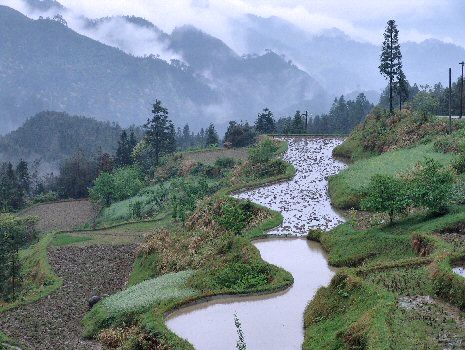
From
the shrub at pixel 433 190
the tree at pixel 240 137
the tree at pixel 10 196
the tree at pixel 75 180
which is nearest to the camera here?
the shrub at pixel 433 190

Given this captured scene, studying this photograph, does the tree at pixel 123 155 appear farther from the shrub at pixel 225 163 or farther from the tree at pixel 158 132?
the shrub at pixel 225 163

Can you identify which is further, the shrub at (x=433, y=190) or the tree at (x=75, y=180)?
the tree at (x=75, y=180)

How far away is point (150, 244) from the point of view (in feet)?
112

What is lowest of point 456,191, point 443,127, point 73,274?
point 73,274

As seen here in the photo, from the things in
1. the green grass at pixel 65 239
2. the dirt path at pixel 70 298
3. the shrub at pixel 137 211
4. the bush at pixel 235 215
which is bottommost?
the dirt path at pixel 70 298

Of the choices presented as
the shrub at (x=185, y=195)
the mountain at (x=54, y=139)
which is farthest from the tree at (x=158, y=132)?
the mountain at (x=54, y=139)

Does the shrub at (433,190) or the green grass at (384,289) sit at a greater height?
the shrub at (433,190)

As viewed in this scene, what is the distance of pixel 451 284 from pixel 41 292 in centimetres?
2001

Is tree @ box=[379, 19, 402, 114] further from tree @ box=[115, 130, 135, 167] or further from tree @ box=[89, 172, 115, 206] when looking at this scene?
tree @ box=[115, 130, 135, 167]

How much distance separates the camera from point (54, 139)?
182 m

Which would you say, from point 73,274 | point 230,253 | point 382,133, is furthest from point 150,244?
point 382,133

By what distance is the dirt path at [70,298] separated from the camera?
22531mm

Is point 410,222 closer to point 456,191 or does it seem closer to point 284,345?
point 456,191

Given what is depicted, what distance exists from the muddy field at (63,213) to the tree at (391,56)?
3184cm
